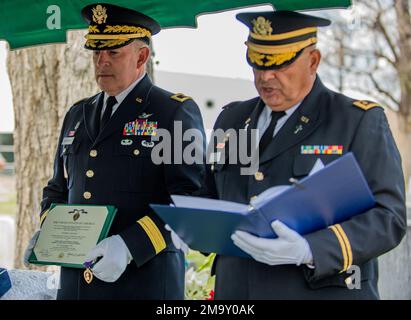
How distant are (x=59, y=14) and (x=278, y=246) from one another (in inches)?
81.2

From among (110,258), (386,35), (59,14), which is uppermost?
(386,35)

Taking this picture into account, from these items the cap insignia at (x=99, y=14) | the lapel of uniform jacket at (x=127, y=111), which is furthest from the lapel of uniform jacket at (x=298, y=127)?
the cap insignia at (x=99, y=14)

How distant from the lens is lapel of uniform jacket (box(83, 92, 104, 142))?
11.0 feet

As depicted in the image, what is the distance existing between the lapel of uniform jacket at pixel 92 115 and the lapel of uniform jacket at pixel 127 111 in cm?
8

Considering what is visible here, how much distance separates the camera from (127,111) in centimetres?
328

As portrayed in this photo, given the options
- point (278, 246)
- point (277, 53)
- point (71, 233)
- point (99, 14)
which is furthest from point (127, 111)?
point (278, 246)

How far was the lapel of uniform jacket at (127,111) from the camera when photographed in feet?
10.7

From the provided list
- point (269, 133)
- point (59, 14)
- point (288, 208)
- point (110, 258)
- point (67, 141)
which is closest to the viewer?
point (288, 208)

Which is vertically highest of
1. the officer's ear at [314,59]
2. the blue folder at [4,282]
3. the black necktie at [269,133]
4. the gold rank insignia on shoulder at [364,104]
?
the officer's ear at [314,59]

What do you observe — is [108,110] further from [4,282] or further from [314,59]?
[314,59]

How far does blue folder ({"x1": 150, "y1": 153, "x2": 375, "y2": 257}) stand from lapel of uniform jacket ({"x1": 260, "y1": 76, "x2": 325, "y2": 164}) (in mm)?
286

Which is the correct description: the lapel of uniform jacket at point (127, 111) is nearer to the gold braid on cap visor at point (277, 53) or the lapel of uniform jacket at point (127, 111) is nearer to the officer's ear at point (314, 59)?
the gold braid on cap visor at point (277, 53)
